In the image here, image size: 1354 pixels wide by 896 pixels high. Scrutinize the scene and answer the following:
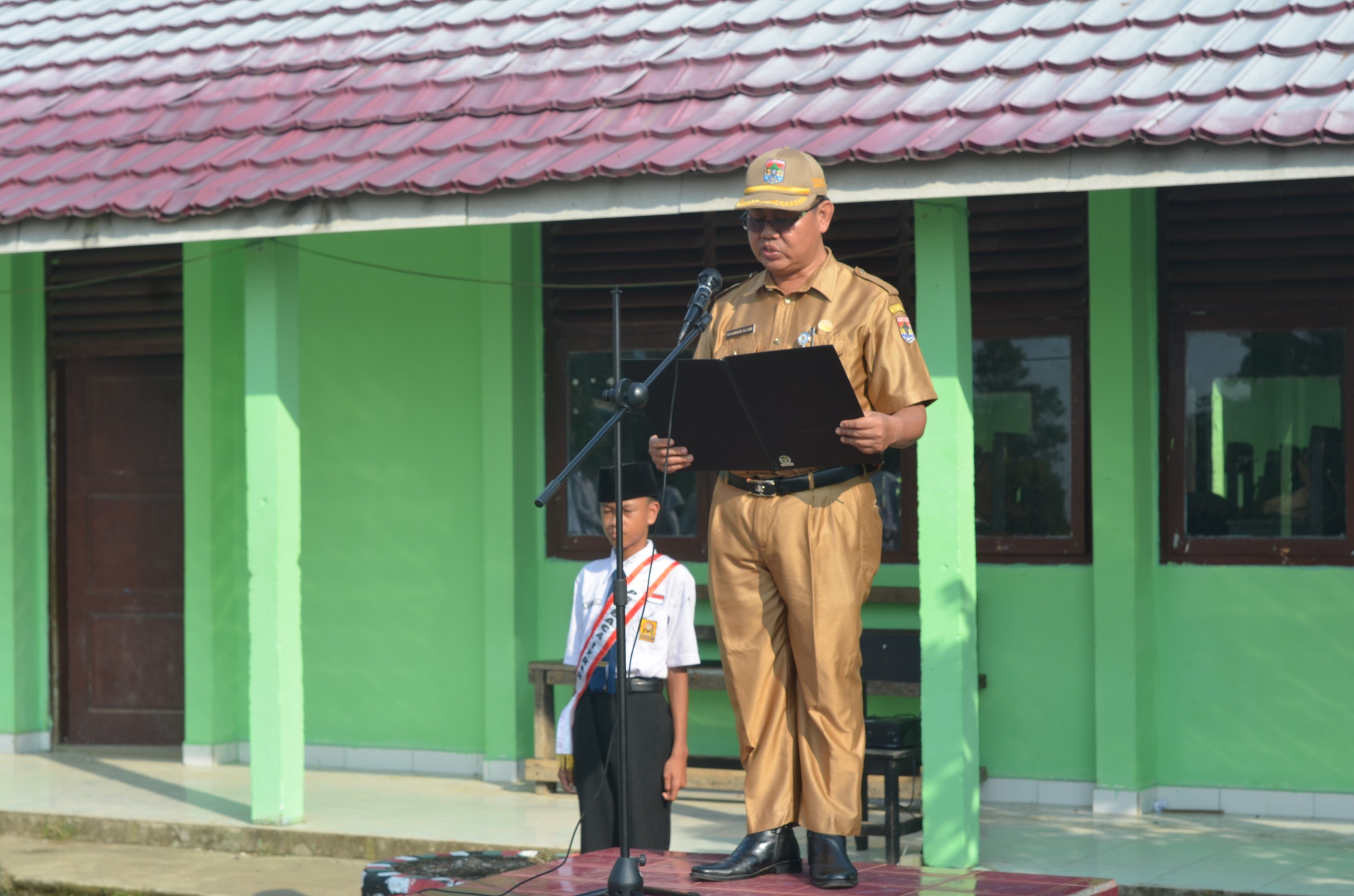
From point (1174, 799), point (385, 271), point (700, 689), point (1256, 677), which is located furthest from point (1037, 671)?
point (385, 271)

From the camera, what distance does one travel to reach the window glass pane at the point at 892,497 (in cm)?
877

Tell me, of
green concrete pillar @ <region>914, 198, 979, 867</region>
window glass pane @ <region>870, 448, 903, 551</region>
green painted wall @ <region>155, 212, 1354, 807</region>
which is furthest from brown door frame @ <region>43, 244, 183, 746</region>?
green concrete pillar @ <region>914, 198, 979, 867</region>

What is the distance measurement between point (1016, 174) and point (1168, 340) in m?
2.23

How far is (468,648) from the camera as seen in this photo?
31.1 feet

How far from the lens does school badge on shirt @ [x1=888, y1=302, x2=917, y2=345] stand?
15.2ft

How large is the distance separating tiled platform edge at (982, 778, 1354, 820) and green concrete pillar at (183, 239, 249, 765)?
14.2ft

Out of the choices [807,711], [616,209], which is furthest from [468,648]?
[807,711]

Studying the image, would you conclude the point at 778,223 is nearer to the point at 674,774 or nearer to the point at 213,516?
the point at 674,774

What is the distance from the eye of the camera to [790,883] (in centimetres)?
455

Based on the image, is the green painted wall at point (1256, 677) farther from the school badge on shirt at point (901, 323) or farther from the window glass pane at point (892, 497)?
the school badge on shirt at point (901, 323)

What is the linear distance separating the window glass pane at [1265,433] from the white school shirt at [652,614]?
129 inches

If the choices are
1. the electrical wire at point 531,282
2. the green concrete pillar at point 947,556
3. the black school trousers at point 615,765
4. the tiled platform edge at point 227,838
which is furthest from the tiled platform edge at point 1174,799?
the black school trousers at point 615,765

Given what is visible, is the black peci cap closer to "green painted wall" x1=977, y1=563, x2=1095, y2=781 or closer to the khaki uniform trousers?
the khaki uniform trousers

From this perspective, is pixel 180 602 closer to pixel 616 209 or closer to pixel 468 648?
pixel 468 648
